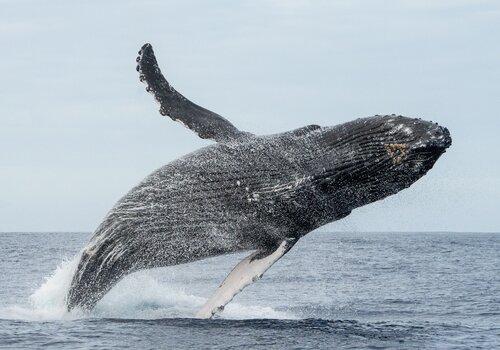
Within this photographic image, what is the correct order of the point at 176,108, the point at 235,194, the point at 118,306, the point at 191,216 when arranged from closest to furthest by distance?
the point at 235,194 → the point at 191,216 → the point at 176,108 → the point at 118,306

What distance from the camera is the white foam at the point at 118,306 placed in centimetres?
1320

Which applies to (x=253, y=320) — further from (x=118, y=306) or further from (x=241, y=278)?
(x=118, y=306)

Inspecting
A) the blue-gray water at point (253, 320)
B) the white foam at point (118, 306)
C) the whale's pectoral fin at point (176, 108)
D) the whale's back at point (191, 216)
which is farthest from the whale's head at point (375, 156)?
the white foam at point (118, 306)

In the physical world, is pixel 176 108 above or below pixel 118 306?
above

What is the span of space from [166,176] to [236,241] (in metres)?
1.35

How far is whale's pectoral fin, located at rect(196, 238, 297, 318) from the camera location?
12.2 m

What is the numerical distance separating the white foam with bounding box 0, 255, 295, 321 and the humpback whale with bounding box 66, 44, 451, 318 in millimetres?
289

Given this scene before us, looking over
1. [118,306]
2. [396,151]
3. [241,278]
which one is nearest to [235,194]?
[241,278]

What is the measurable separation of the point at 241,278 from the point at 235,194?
1.17m

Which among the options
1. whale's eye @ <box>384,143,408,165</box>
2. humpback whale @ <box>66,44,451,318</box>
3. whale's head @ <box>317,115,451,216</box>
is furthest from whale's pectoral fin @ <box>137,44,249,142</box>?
whale's eye @ <box>384,143,408,165</box>

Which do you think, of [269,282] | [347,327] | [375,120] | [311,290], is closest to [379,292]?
[311,290]

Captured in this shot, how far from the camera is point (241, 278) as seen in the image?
12289 millimetres

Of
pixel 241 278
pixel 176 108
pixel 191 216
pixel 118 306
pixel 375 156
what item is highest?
pixel 176 108

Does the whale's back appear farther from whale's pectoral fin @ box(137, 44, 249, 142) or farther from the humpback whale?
whale's pectoral fin @ box(137, 44, 249, 142)
